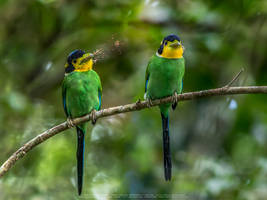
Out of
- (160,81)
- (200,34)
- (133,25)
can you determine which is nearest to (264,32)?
(200,34)

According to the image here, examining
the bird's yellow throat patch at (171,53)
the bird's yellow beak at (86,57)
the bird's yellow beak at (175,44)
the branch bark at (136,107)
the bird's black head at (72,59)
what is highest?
the bird's yellow throat patch at (171,53)

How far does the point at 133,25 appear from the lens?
325cm

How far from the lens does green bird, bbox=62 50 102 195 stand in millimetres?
1311

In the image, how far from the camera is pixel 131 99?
118 inches

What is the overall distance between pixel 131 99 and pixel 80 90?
3.39 feet

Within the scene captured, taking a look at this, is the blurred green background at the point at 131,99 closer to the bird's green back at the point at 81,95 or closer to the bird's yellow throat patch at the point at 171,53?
the bird's green back at the point at 81,95

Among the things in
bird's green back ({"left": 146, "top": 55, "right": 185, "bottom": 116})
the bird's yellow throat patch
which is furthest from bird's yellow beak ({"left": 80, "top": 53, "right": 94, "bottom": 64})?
bird's green back ({"left": 146, "top": 55, "right": 185, "bottom": 116})

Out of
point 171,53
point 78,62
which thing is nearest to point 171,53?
point 171,53

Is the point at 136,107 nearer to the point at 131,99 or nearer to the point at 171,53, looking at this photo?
the point at 171,53

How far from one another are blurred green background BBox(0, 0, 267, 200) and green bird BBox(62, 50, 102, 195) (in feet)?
2.58

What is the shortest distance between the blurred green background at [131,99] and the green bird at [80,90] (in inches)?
31.0

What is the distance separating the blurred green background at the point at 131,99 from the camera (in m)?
3.21

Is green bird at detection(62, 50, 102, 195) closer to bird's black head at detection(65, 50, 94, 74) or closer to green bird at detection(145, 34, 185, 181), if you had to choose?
bird's black head at detection(65, 50, 94, 74)

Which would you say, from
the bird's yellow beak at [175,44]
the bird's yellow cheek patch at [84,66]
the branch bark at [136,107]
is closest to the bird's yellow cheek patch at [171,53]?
the bird's yellow beak at [175,44]
